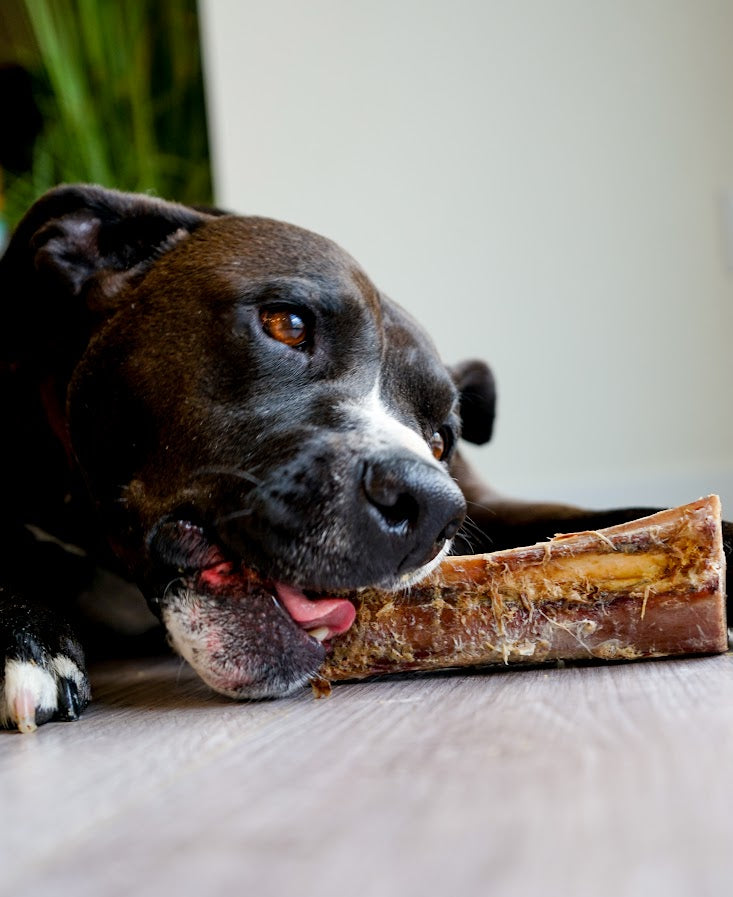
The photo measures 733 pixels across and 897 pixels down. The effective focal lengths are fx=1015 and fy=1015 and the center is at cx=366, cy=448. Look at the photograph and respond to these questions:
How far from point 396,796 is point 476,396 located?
1578 millimetres

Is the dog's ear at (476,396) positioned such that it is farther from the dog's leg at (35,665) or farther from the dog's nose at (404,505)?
the dog's leg at (35,665)

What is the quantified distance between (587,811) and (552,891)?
14 centimetres

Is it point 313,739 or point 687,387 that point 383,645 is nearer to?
point 313,739

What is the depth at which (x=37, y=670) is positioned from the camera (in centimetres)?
123

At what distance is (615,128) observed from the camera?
3.59m

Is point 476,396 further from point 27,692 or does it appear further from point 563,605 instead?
point 27,692

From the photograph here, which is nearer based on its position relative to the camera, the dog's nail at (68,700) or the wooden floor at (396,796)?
the wooden floor at (396,796)

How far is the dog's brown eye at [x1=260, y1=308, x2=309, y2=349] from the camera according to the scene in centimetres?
150

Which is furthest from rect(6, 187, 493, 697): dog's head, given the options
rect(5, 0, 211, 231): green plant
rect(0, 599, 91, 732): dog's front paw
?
rect(5, 0, 211, 231): green plant

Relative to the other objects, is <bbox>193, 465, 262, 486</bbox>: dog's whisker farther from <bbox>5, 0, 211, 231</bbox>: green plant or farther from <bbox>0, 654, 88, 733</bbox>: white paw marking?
<bbox>5, 0, 211, 231</bbox>: green plant

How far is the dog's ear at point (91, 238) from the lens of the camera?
1681 mm

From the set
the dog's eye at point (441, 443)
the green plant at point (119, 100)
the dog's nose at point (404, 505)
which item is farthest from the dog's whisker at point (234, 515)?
the green plant at point (119, 100)

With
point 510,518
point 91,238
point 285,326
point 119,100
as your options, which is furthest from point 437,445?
point 119,100

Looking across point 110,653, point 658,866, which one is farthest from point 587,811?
point 110,653
